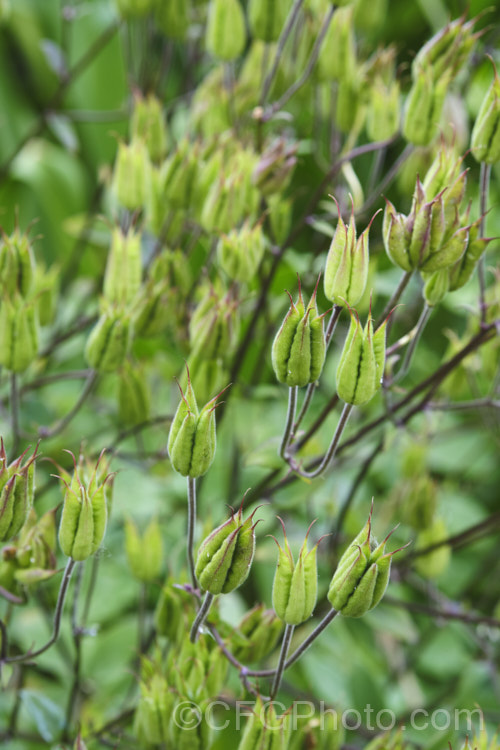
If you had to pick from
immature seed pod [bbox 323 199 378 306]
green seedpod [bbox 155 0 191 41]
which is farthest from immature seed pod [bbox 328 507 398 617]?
green seedpod [bbox 155 0 191 41]

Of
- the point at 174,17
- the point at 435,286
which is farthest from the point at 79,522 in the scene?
the point at 174,17

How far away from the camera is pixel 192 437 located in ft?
A: 1.28

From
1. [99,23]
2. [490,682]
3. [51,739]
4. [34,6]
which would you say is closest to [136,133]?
[51,739]

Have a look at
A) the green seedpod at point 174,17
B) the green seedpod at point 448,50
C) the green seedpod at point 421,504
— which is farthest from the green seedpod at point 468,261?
the green seedpod at point 174,17

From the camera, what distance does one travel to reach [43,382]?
2.15 feet

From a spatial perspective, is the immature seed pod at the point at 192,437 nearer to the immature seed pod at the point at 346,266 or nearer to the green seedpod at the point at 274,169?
the immature seed pod at the point at 346,266

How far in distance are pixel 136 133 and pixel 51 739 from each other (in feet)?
1.46

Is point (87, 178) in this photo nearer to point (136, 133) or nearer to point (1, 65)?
point (1, 65)

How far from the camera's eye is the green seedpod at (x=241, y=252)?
0.53m

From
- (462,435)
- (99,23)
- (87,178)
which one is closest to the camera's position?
(462,435)

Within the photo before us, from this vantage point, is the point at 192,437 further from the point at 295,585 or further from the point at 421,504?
the point at 421,504

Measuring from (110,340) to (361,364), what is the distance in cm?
19

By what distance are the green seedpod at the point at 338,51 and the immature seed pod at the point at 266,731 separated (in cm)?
47

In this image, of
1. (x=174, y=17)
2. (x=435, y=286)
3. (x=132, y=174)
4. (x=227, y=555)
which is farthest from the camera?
(x=174, y=17)
